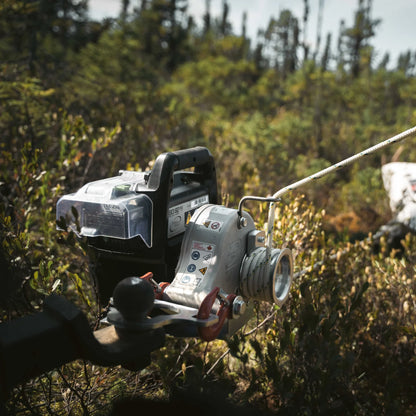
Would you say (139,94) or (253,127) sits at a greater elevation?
(139,94)

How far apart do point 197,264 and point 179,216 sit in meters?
0.36

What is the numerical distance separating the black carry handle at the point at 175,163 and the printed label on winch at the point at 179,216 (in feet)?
0.66

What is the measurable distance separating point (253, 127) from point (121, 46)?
376cm

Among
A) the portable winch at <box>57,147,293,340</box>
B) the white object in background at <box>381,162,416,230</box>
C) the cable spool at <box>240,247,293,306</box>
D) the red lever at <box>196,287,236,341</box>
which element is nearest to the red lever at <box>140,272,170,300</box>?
the portable winch at <box>57,147,293,340</box>

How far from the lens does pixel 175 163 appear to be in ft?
6.40

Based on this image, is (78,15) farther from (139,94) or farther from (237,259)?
(237,259)

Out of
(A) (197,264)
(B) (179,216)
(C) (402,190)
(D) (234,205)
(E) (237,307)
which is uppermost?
(B) (179,216)

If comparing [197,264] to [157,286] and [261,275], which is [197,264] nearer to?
[157,286]

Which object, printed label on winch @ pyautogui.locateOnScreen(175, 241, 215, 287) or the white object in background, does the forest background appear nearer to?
printed label on winch @ pyautogui.locateOnScreen(175, 241, 215, 287)

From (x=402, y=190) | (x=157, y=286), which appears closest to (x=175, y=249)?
(x=157, y=286)

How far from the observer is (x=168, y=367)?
9.09 feet

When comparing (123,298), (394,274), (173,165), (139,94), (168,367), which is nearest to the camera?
(123,298)

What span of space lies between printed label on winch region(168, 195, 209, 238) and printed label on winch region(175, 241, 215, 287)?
0.19 metres

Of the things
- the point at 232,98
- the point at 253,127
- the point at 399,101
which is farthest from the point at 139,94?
the point at 399,101
